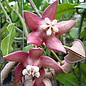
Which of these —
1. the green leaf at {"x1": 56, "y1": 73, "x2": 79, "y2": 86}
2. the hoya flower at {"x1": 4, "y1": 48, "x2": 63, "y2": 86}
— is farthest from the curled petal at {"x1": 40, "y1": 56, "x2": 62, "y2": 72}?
the green leaf at {"x1": 56, "y1": 73, "x2": 79, "y2": 86}

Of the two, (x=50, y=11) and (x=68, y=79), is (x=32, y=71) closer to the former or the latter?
(x=50, y=11)

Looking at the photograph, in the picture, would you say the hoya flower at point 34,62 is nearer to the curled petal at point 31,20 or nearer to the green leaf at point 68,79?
the curled petal at point 31,20

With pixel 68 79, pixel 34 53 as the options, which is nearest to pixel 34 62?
pixel 34 53

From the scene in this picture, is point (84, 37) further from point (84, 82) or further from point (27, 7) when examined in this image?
point (27, 7)

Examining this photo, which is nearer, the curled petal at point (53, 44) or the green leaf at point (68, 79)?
the curled petal at point (53, 44)

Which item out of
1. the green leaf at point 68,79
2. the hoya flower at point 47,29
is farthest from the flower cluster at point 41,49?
the green leaf at point 68,79

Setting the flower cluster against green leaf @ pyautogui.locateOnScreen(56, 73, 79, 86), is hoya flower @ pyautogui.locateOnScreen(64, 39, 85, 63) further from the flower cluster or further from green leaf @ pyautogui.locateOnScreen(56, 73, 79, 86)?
green leaf @ pyautogui.locateOnScreen(56, 73, 79, 86)

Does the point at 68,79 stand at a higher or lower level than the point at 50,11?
lower
